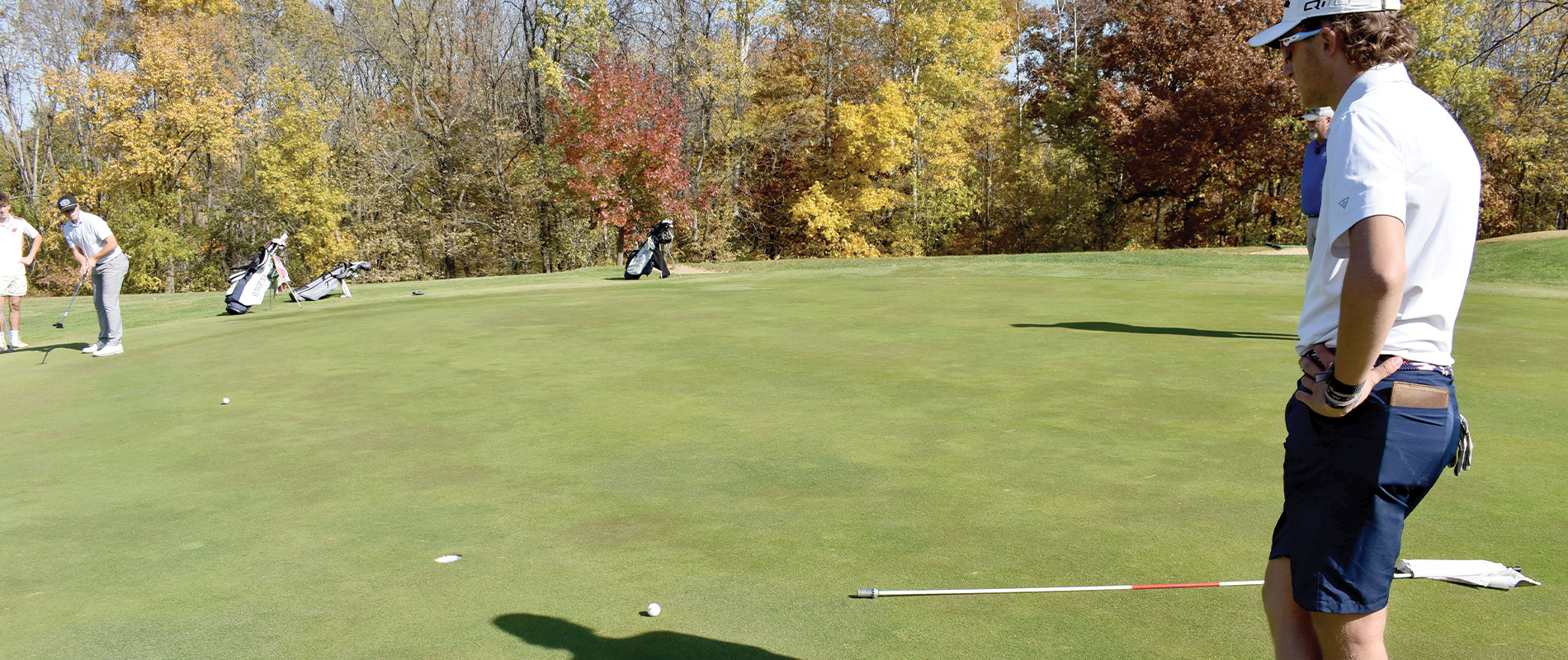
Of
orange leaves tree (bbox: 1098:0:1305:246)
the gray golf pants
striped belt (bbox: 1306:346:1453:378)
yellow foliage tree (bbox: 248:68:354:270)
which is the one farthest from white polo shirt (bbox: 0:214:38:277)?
orange leaves tree (bbox: 1098:0:1305:246)

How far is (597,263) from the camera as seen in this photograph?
4084 centimetres

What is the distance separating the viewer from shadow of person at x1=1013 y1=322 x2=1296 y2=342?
1059cm

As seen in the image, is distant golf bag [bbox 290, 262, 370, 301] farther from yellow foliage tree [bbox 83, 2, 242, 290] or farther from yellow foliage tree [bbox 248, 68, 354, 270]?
yellow foliage tree [bbox 83, 2, 242, 290]

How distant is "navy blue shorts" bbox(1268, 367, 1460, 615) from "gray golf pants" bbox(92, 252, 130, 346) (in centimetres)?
1201

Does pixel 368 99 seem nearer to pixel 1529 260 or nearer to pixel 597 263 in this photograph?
pixel 597 263

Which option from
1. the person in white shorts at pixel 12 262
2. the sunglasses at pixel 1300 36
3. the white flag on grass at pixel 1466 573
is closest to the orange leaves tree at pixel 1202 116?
the person in white shorts at pixel 12 262

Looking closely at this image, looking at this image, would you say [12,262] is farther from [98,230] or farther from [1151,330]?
[1151,330]

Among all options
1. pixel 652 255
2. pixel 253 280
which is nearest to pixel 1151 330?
pixel 652 255

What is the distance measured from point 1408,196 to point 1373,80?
11.5 inches

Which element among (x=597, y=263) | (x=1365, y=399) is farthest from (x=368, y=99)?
(x=1365, y=399)

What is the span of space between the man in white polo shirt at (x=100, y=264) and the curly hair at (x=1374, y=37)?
40.2 feet

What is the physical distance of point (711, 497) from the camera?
206 inches

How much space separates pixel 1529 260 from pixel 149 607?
73.6 ft

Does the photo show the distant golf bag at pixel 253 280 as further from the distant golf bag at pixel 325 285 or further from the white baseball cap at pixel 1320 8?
the white baseball cap at pixel 1320 8
